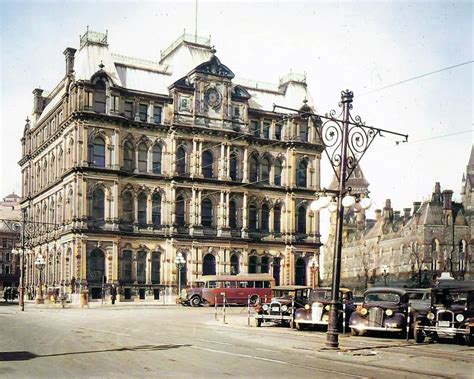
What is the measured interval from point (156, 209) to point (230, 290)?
13.9 m

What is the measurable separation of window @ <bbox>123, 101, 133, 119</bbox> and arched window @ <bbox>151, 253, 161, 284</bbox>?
1298 centimetres

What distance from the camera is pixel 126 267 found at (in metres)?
59.9

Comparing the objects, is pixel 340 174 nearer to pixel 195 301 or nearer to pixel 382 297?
pixel 382 297

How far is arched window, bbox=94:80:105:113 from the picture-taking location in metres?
59.4

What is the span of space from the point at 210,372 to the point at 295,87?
62.3 m

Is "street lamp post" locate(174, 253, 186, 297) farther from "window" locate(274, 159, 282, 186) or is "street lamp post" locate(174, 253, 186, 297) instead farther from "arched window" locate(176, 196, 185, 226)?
"window" locate(274, 159, 282, 186)

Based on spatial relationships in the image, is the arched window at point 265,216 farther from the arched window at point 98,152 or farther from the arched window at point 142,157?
the arched window at point 98,152

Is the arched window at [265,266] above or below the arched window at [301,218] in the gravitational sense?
below

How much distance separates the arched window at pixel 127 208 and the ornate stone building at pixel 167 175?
0.10 m

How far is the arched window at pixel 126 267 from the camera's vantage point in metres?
59.5

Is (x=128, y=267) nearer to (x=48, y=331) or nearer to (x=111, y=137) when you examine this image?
(x=111, y=137)

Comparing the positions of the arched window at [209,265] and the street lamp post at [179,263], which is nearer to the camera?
the street lamp post at [179,263]

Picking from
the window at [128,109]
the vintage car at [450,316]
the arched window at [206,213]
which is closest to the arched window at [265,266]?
the arched window at [206,213]

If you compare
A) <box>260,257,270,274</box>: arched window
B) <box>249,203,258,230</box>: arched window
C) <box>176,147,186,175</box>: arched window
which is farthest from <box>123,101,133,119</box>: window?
<box>260,257,270,274</box>: arched window
